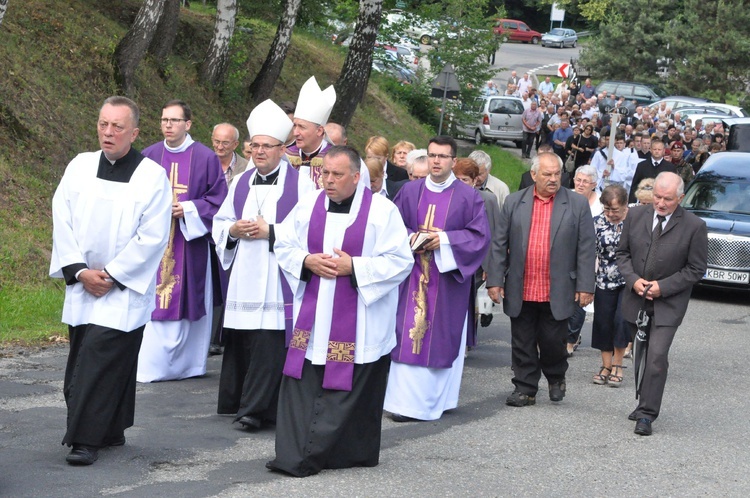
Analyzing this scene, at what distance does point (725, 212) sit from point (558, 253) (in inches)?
353

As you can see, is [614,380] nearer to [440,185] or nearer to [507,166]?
[440,185]

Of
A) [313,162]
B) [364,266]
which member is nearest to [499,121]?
[313,162]

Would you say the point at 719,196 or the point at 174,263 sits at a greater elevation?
the point at 719,196

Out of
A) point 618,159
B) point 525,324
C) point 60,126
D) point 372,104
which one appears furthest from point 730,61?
point 525,324

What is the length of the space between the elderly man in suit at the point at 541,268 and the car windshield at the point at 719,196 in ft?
29.0

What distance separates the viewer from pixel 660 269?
9.18m

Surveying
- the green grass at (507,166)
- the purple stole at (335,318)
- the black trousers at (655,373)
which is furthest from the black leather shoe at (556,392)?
the green grass at (507,166)

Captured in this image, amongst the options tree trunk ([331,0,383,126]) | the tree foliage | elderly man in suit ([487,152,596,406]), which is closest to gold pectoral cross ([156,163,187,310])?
elderly man in suit ([487,152,596,406])

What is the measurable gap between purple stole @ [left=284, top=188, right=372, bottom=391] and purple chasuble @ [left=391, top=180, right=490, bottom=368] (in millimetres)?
1833

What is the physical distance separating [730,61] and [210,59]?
35.1m

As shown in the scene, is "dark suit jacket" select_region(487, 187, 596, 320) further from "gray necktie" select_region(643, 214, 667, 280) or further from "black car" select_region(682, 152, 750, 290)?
"black car" select_region(682, 152, 750, 290)

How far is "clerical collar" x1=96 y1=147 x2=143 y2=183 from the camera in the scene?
7.29 meters

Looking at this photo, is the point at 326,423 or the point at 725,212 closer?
the point at 326,423

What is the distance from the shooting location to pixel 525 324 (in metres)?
9.77
